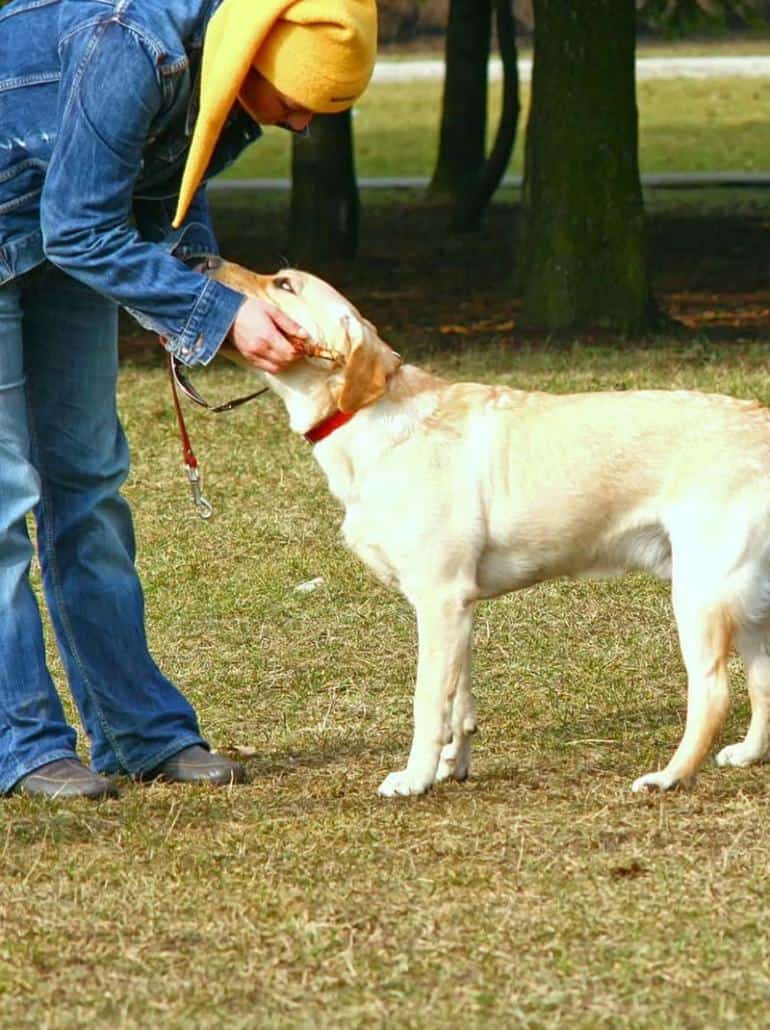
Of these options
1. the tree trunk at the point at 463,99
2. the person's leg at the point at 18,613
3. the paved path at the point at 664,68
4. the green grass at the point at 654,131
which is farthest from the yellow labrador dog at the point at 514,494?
the paved path at the point at 664,68

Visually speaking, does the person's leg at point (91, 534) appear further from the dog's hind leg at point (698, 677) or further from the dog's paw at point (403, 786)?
the dog's hind leg at point (698, 677)

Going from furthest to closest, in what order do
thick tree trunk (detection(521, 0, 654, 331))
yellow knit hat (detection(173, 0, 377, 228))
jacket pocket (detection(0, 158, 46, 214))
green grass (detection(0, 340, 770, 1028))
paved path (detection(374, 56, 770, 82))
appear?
1. paved path (detection(374, 56, 770, 82))
2. thick tree trunk (detection(521, 0, 654, 331))
3. jacket pocket (detection(0, 158, 46, 214))
4. yellow knit hat (detection(173, 0, 377, 228))
5. green grass (detection(0, 340, 770, 1028))

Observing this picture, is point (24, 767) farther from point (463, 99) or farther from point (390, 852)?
point (463, 99)

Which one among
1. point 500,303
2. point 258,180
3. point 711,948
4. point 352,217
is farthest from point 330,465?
point 258,180

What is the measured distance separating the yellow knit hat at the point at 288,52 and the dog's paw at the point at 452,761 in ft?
5.51

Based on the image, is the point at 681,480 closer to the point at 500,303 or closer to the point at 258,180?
the point at 500,303

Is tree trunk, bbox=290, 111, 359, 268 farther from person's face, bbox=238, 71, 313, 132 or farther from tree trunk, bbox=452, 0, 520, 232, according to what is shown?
person's face, bbox=238, 71, 313, 132

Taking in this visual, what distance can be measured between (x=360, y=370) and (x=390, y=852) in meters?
1.20

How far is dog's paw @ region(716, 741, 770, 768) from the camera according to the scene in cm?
516

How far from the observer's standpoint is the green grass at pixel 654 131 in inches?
1174

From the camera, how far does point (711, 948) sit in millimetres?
3791

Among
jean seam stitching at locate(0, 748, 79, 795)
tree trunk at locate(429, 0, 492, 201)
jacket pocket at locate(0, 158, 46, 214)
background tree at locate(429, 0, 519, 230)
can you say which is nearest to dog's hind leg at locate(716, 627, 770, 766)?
jean seam stitching at locate(0, 748, 79, 795)

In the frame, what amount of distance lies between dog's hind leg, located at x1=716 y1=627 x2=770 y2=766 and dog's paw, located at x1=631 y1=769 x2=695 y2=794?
1.09 ft

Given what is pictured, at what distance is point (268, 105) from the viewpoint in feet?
14.8
